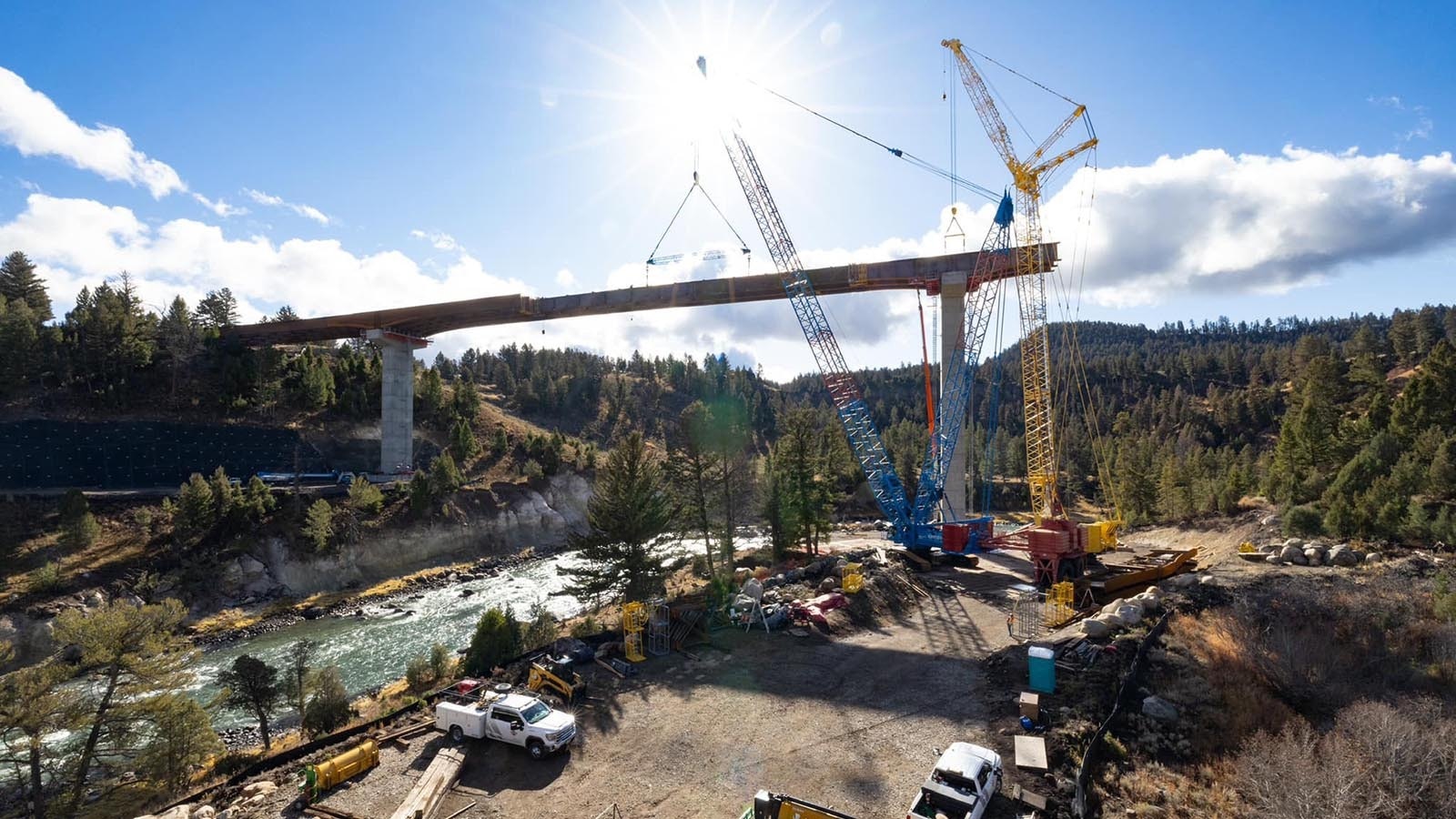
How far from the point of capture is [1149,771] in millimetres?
15078

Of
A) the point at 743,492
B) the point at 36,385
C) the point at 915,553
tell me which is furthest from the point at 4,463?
the point at 915,553

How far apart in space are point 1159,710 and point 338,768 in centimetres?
2172

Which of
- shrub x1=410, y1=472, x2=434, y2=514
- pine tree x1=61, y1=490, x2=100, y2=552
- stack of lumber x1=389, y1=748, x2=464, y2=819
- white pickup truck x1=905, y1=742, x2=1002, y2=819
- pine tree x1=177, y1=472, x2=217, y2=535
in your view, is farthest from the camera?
shrub x1=410, y1=472, x2=434, y2=514

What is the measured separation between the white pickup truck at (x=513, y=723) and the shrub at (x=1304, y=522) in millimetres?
48239

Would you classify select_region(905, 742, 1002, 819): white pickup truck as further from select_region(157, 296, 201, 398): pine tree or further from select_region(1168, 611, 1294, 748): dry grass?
select_region(157, 296, 201, 398): pine tree

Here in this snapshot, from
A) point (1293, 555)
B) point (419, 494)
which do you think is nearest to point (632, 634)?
point (1293, 555)

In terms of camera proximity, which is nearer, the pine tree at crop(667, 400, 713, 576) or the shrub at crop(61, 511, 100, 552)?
the pine tree at crop(667, 400, 713, 576)

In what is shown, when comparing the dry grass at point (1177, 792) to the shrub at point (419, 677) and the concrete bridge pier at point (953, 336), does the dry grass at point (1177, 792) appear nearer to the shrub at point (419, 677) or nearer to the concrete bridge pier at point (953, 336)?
the shrub at point (419, 677)

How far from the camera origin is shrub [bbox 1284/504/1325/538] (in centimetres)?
4100

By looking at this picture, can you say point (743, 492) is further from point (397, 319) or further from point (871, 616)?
point (397, 319)

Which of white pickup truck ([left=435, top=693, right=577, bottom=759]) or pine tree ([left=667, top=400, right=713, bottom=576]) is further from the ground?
pine tree ([left=667, top=400, right=713, bottom=576])

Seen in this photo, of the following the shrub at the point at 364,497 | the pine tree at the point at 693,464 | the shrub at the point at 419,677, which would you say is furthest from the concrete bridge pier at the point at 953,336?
the shrub at the point at 364,497

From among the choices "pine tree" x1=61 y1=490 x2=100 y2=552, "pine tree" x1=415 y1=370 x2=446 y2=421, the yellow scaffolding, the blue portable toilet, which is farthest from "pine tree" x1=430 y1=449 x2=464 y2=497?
the blue portable toilet

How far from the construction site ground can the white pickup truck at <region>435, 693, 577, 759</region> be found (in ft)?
1.10
